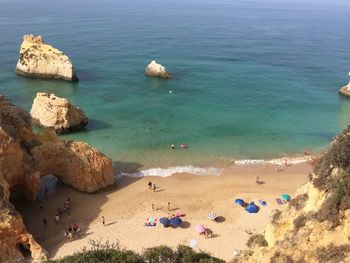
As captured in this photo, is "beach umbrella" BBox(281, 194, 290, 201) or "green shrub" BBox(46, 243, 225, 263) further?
"beach umbrella" BBox(281, 194, 290, 201)

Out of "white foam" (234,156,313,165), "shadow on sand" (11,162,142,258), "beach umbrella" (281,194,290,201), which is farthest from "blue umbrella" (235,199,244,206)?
"shadow on sand" (11,162,142,258)

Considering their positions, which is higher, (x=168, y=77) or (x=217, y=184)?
(x=168, y=77)

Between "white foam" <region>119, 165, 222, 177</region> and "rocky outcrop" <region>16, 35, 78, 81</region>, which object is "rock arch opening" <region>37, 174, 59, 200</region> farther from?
"rocky outcrop" <region>16, 35, 78, 81</region>

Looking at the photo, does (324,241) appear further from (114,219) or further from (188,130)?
(188,130)

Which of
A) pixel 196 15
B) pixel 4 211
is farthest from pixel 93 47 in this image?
pixel 196 15

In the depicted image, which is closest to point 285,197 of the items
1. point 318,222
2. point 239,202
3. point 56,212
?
point 239,202

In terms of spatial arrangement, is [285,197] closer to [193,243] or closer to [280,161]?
[280,161]
